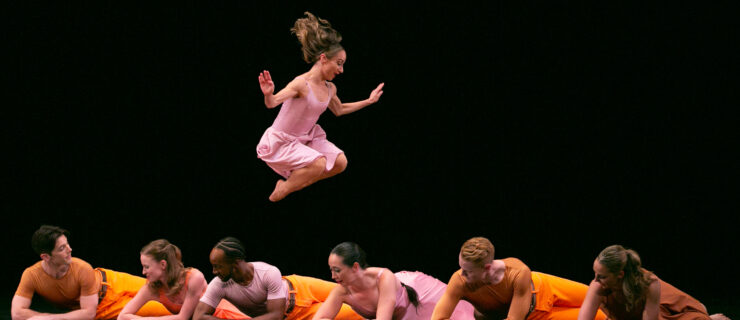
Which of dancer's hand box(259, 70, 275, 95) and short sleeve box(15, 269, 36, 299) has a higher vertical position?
dancer's hand box(259, 70, 275, 95)

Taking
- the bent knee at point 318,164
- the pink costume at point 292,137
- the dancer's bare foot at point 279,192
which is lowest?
the dancer's bare foot at point 279,192

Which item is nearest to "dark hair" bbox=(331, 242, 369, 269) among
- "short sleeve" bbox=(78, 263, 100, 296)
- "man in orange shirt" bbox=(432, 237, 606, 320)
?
"man in orange shirt" bbox=(432, 237, 606, 320)

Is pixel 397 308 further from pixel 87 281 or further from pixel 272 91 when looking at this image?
pixel 87 281

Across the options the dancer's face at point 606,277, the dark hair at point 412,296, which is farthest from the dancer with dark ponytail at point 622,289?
the dark hair at point 412,296

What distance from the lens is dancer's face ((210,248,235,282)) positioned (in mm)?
5719

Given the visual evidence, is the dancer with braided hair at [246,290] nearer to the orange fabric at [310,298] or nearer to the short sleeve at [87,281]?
the orange fabric at [310,298]

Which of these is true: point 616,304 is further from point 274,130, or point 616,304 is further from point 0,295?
point 0,295

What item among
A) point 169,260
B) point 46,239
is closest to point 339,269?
point 169,260

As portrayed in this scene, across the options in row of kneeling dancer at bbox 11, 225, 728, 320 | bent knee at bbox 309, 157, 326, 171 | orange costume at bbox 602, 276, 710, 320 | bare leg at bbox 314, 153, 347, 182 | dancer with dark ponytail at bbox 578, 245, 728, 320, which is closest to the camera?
dancer with dark ponytail at bbox 578, 245, 728, 320

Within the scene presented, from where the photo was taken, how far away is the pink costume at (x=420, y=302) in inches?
226

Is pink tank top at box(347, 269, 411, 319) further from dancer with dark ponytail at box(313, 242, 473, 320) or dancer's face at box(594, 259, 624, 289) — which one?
dancer's face at box(594, 259, 624, 289)

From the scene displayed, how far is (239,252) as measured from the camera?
18.9 ft

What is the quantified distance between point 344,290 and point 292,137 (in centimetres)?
96

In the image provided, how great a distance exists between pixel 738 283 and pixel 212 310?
11.9 ft
